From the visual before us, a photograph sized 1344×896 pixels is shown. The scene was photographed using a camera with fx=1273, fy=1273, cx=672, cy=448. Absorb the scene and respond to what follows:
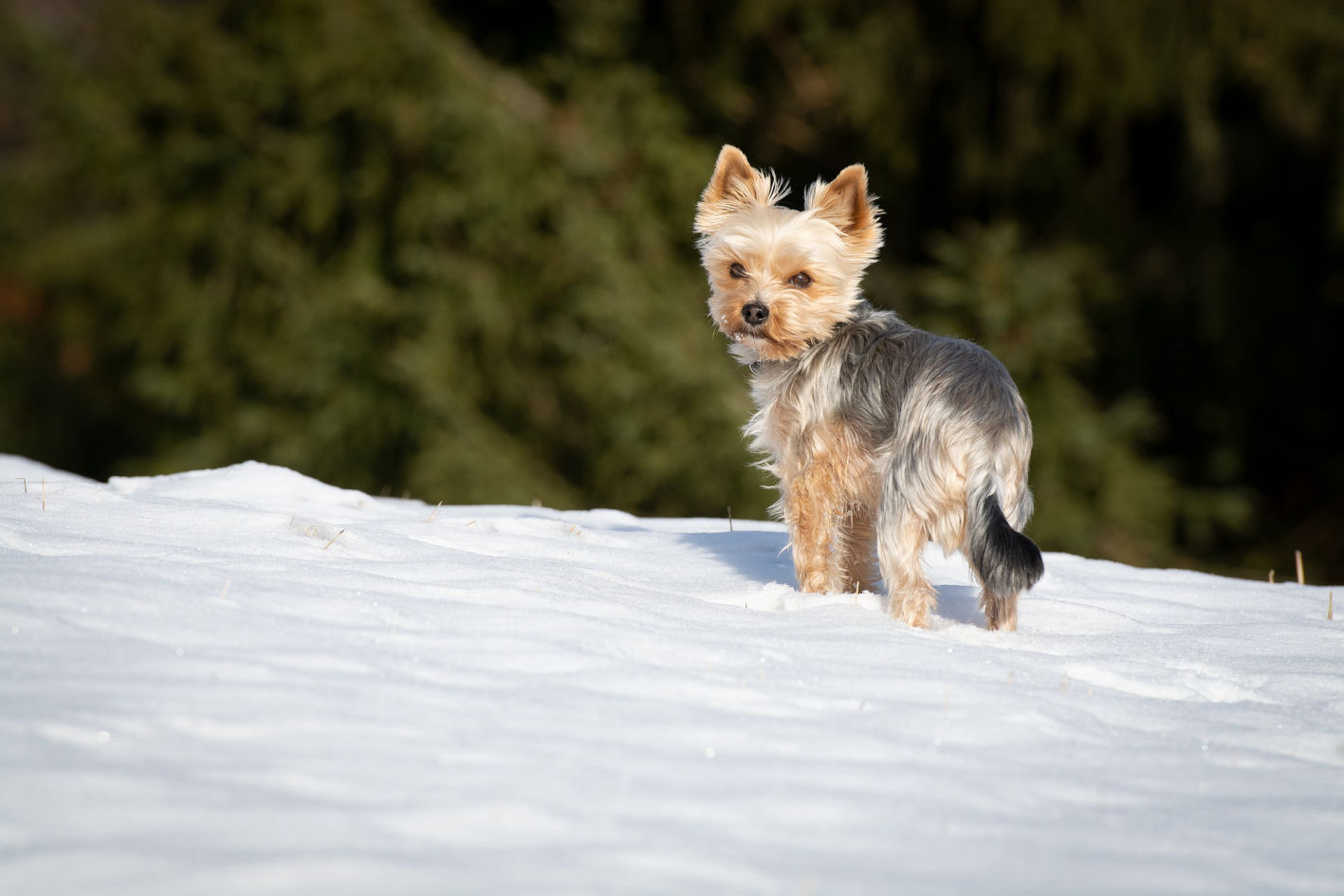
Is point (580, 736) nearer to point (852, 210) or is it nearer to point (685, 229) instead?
point (852, 210)

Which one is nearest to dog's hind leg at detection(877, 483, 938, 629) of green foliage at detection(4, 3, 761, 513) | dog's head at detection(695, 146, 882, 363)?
dog's head at detection(695, 146, 882, 363)

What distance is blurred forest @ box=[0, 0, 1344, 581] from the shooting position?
1361 centimetres

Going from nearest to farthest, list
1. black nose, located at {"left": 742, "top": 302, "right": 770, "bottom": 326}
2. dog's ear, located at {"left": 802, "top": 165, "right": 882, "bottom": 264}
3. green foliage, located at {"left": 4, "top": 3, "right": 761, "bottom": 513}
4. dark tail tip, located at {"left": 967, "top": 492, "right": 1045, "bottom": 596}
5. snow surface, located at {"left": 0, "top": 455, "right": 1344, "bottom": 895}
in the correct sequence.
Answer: snow surface, located at {"left": 0, "top": 455, "right": 1344, "bottom": 895}
dark tail tip, located at {"left": 967, "top": 492, "right": 1045, "bottom": 596}
black nose, located at {"left": 742, "top": 302, "right": 770, "bottom": 326}
dog's ear, located at {"left": 802, "top": 165, "right": 882, "bottom": 264}
green foliage, located at {"left": 4, "top": 3, "right": 761, "bottom": 513}

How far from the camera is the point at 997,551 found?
13.8 ft

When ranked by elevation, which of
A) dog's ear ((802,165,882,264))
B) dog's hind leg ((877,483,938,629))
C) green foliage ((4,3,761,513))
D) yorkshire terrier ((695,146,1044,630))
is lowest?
dog's hind leg ((877,483,938,629))

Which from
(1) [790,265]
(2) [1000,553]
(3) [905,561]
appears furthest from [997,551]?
(1) [790,265]

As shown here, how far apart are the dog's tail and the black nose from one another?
1.24 meters

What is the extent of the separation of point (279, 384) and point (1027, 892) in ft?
46.5

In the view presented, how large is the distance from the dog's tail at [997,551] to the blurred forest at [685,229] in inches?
357

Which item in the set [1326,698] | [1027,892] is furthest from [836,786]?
[1326,698]

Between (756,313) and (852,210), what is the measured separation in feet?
2.23

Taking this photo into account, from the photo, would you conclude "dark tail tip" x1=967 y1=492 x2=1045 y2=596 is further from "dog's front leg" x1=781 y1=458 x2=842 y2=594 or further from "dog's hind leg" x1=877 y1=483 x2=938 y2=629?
A: "dog's front leg" x1=781 y1=458 x2=842 y2=594

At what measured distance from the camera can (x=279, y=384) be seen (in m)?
15.4

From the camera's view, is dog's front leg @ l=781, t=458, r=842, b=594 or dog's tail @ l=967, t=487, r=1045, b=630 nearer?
dog's tail @ l=967, t=487, r=1045, b=630
